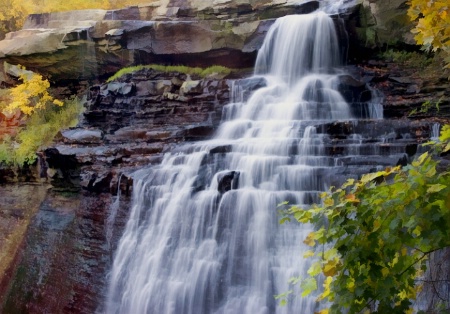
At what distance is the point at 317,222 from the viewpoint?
2.88m

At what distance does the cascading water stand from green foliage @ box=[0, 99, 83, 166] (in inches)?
201

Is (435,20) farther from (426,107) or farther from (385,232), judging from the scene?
(426,107)

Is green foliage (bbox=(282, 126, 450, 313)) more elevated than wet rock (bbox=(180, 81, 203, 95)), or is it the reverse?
wet rock (bbox=(180, 81, 203, 95))

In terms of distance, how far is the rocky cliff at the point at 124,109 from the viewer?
975 cm

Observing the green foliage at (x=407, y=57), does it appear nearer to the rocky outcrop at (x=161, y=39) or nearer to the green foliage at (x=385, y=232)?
the rocky outcrop at (x=161, y=39)

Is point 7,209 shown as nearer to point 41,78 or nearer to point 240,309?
point 41,78

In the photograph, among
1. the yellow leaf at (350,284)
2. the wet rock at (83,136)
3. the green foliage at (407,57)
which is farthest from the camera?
the green foliage at (407,57)

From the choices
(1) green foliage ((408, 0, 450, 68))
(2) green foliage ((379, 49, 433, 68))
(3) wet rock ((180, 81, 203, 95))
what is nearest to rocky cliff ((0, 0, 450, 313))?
(3) wet rock ((180, 81, 203, 95))

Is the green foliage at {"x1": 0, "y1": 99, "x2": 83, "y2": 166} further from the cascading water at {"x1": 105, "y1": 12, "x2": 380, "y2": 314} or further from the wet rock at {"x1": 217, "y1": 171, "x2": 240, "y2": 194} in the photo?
the wet rock at {"x1": 217, "y1": 171, "x2": 240, "y2": 194}

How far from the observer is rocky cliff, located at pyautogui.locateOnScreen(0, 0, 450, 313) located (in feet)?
32.0

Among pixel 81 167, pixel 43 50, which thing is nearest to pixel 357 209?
pixel 81 167

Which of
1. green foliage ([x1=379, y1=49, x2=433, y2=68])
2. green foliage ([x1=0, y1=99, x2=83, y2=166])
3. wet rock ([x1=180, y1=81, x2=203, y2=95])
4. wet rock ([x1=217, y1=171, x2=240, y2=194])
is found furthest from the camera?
wet rock ([x1=180, y1=81, x2=203, y2=95])

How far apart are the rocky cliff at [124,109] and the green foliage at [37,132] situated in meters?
0.51

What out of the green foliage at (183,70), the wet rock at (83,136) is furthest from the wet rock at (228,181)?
the green foliage at (183,70)
